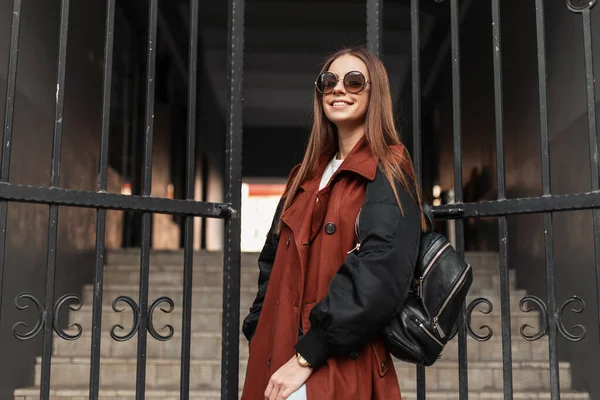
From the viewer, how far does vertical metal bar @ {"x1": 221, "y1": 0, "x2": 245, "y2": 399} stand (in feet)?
7.58

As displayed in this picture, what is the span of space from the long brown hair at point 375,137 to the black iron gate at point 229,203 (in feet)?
1.27

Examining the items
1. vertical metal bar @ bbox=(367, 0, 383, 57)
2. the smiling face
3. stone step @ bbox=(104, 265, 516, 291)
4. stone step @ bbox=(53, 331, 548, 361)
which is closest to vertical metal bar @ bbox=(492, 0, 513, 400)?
vertical metal bar @ bbox=(367, 0, 383, 57)

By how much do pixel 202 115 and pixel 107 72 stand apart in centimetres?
982

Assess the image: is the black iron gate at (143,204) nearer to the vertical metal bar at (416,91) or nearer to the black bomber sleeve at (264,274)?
the black bomber sleeve at (264,274)

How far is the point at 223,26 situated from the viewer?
29.3 feet

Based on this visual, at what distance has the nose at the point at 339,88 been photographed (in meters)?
1.95

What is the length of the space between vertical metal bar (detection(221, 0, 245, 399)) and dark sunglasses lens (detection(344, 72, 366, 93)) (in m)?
0.60

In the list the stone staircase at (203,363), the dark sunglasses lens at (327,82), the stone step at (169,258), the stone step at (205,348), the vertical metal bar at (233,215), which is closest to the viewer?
the dark sunglasses lens at (327,82)

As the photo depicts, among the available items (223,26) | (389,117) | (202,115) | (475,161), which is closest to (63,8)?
(389,117)

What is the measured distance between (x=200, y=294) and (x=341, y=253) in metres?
3.33

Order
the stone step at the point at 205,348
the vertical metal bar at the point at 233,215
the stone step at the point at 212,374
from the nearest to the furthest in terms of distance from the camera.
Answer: the vertical metal bar at the point at 233,215, the stone step at the point at 212,374, the stone step at the point at 205,348

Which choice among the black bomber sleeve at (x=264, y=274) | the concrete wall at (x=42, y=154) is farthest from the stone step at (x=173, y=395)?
the black bomber sleeve at (x=264, y=274)

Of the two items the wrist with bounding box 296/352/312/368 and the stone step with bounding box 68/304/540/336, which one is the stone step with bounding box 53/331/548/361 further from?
the wrist with bounding box 296/352/312/368

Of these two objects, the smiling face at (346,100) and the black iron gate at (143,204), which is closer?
the smiling face at (346,100)
